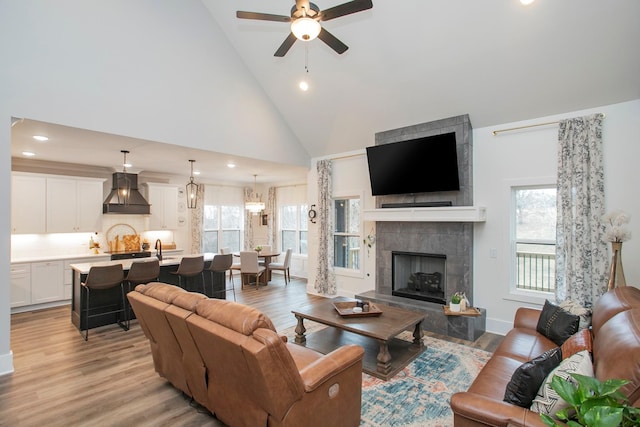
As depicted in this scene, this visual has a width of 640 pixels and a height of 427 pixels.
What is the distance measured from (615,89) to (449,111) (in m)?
1.88

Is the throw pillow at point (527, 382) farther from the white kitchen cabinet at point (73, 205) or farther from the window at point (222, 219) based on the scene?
the window at point (222, 219)

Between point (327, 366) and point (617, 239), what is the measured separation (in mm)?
3558

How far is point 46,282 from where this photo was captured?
597 cm

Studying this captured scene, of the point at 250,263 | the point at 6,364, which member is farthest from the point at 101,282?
the point at 250,263

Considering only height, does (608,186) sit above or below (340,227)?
above

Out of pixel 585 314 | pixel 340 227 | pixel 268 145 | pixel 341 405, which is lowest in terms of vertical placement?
pixel 341 405

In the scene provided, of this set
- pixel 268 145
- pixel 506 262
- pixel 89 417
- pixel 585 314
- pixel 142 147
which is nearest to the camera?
pixel 89 417

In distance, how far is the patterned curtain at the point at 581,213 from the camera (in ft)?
12.9

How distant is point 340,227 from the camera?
7016mm

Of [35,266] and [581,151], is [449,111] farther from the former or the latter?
[35,266]

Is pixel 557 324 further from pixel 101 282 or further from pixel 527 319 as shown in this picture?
pixel 101 282

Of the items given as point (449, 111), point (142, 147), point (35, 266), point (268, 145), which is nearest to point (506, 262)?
point (449, 111)

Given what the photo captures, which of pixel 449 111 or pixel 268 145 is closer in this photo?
pixel 449 111

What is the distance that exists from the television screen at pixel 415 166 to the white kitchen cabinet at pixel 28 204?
20.4 feet
